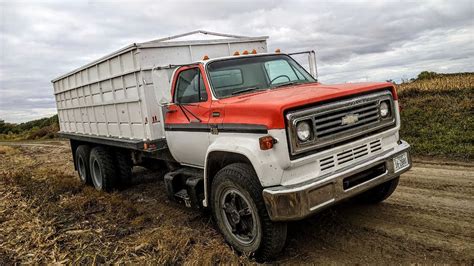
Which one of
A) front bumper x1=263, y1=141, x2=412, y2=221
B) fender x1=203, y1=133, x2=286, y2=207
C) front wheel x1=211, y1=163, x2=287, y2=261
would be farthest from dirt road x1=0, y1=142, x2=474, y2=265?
fender x1=203, y1=133, x2=286, y2=207

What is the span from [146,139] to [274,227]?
301 cm

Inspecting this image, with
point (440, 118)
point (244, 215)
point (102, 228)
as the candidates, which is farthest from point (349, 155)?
point (440, 118)

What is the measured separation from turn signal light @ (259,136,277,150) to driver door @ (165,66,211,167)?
1.24m

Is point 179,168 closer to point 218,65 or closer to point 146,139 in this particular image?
point 146,139

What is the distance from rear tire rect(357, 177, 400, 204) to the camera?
5.44 meters

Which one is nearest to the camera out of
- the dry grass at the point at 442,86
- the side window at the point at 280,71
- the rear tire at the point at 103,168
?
the side window at the point at 280,71

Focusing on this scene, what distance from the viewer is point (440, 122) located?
35.8ft

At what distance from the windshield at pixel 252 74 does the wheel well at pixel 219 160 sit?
2.62ft

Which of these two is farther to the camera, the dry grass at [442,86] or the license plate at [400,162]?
the dry grass at [442,86]

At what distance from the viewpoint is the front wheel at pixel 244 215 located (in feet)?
13.4

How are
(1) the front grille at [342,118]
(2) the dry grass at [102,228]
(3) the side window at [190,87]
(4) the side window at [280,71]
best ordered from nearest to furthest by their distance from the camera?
(1) the front grille at [342,118]
(2) the dry grass at [102,228]
(3) the side window at [190,87]
(4) the side window at [280,71]

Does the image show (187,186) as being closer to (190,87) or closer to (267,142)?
(190,87)

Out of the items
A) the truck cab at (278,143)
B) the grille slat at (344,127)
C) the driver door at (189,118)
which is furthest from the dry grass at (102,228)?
the grille slat at (344,127)

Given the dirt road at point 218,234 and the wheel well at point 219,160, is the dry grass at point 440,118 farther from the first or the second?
the wheel well at point 219,160
